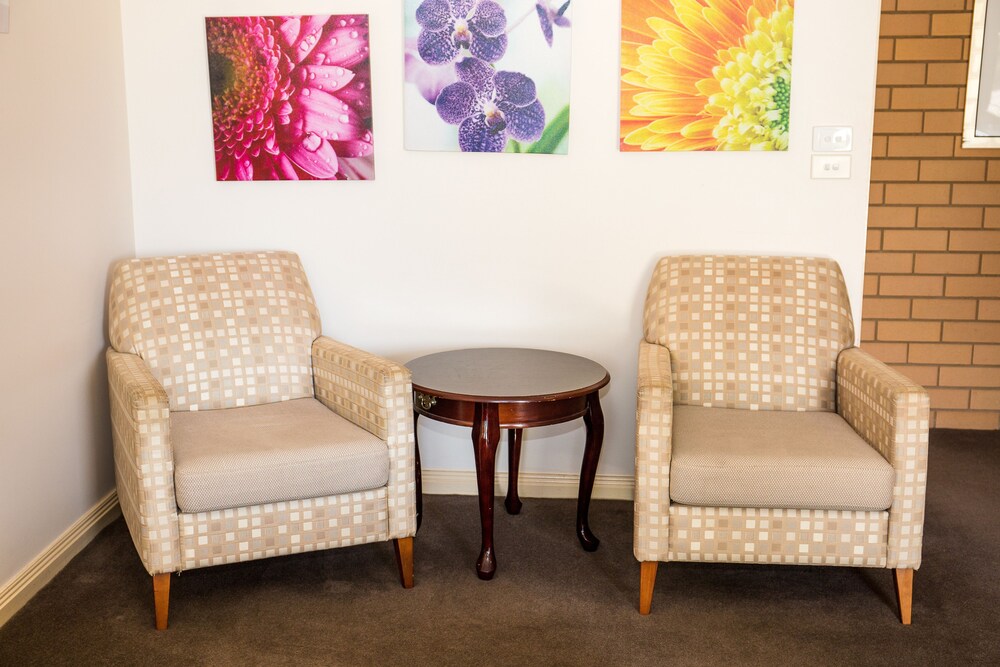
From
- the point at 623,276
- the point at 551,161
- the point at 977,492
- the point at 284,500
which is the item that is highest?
the point at 551,161

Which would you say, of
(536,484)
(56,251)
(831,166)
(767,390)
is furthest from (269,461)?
(831,166)

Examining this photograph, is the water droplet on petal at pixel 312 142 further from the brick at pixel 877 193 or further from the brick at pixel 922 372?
the brick at pixel 922 372

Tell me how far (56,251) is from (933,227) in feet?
10.9

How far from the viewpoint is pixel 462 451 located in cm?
301

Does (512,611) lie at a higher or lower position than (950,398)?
lower

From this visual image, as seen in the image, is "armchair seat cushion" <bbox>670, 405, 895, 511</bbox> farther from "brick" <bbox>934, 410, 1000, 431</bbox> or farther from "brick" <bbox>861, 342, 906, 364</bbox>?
"brick" <bbox>934, 410, 1000, 431</bbox>

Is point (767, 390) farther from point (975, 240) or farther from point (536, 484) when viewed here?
point (975, 240)

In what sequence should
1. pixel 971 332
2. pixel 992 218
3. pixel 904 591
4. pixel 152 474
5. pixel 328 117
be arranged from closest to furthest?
pixel 152 474, pixel 904 591, pixel 328 117, pixel 992 218, pixel 971 332

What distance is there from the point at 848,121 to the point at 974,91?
125cm

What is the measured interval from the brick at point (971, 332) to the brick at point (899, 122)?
84 centimetres

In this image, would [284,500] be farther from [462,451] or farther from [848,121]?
[848,121]

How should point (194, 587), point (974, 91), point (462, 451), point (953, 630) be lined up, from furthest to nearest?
point (974, 91) → point (462, 451) → point (194, 587) → point (953, 630)

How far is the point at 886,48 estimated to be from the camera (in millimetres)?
3619

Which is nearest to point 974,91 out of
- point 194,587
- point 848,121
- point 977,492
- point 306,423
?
point 848,121
